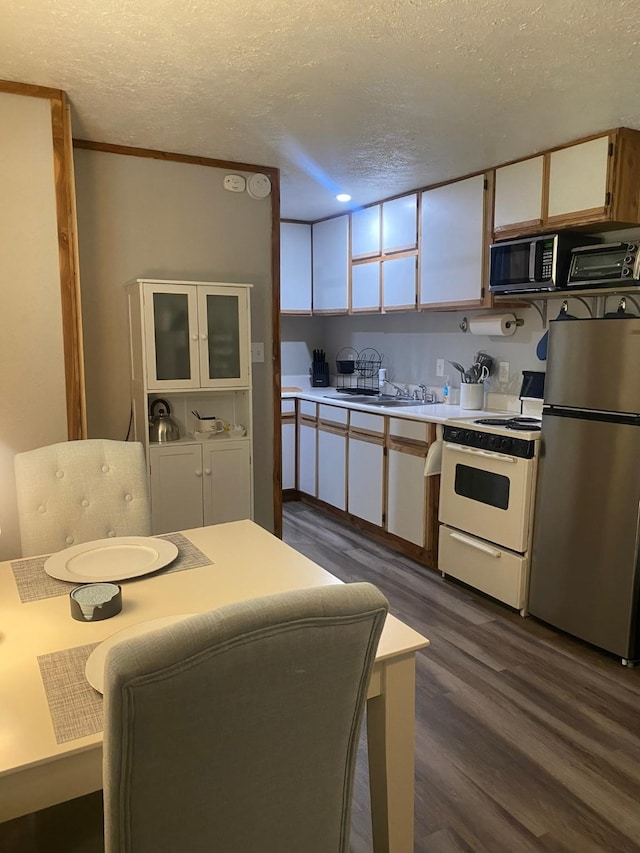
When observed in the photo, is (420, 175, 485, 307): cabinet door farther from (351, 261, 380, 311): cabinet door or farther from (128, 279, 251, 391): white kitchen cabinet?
(128, 279, 251, 391): white kitchen cabinet

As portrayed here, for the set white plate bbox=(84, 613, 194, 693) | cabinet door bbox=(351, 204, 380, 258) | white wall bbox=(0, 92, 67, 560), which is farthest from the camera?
cabinet door bbox=(351, 204, 380, 258)

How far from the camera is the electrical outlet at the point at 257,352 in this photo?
11.9 ft

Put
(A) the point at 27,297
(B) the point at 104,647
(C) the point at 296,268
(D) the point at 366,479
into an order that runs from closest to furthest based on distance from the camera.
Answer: (B) the point at 104,647 < (A) the point at 27,297 < (D) the point at 366,479 < (C) the point at 296,268

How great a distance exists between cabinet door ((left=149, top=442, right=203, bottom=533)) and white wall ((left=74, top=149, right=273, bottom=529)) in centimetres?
36

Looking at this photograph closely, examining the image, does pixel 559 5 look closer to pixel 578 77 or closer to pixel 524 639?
pixel 578 77

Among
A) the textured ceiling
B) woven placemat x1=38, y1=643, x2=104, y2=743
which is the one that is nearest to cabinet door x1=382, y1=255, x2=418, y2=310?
the textured ceiling

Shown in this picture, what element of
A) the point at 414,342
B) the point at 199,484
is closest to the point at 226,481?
the point at 199,484

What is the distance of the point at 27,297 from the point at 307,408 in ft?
8.64

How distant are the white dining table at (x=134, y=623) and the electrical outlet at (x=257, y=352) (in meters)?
1.85

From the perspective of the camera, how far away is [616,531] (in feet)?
8.78

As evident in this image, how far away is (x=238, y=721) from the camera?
858mm

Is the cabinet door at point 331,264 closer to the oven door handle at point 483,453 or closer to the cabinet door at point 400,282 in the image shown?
the cabinet door at point 400,282

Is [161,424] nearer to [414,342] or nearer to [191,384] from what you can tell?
[191,384]

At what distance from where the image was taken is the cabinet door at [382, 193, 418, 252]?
13.2 ft
